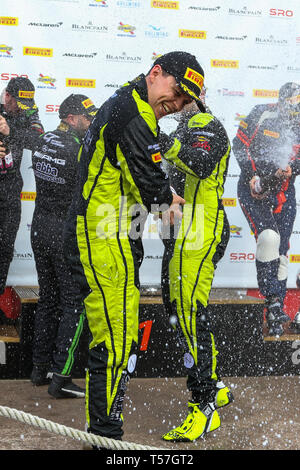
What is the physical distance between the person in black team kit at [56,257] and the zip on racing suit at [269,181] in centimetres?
161

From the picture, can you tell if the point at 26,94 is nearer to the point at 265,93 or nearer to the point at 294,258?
the point at 265,93

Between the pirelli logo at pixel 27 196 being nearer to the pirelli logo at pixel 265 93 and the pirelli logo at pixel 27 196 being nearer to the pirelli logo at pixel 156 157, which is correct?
the pirelli logo at pixel 265 93

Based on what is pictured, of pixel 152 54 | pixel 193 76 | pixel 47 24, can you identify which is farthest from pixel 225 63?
pixel 193 76

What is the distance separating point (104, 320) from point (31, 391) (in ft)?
6.36

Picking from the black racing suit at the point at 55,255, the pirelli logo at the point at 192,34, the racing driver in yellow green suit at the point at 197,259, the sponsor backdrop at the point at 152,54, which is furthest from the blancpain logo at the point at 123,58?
the racing driver in yellow green suit at the point at 197,259

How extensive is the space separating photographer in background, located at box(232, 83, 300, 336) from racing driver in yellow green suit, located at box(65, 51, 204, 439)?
9.28 ft

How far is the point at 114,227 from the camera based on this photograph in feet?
10.4

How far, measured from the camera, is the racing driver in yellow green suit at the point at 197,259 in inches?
153

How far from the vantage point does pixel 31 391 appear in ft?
15.9

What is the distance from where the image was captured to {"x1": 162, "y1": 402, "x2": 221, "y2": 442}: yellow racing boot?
3873 mm

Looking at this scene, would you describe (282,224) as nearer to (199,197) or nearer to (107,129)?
(199,197)

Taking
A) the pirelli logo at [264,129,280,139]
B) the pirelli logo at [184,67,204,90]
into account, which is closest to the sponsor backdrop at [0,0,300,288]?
the pirelli logo at [264,129,280,139]

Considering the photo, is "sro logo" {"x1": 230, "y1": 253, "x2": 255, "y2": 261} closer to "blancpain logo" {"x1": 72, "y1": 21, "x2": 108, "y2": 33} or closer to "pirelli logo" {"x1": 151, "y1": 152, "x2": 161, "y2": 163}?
"blancpain logo" {"x1": 72, "y1": 21, "x2": 108, "y2": 33}

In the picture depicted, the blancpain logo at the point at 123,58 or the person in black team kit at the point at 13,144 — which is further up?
the blancpain logo at the point at 123,58
